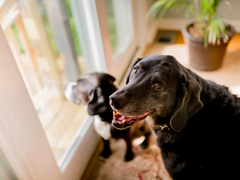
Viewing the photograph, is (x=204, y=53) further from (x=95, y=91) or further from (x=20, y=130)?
(x=20, y=130)

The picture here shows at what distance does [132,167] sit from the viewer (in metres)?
1.75

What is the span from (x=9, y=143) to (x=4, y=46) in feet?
1.53

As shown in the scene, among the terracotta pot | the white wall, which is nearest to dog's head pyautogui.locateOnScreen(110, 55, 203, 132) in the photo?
the white wall

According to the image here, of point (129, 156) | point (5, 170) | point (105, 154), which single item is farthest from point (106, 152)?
point (5, 170)

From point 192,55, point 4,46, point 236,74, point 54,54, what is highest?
point 4,46

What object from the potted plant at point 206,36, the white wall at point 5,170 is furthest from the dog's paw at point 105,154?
the potted plant at point 206,36

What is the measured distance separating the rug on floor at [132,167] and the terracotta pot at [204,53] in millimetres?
1226

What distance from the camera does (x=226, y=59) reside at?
2742 mm

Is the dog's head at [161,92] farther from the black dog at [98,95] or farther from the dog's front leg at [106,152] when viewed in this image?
the dog's front leg at [106,152]

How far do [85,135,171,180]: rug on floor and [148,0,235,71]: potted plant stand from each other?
48.6 inches

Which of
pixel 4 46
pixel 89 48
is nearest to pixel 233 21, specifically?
pixel 89 48

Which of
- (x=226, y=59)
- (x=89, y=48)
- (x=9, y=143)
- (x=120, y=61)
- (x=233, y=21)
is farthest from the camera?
(x=233, y=21)

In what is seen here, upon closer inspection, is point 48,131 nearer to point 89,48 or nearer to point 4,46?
point 89,48

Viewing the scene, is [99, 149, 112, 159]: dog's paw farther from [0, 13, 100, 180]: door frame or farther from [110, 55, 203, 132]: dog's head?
[110, 55, 203, 132]: dog's head
